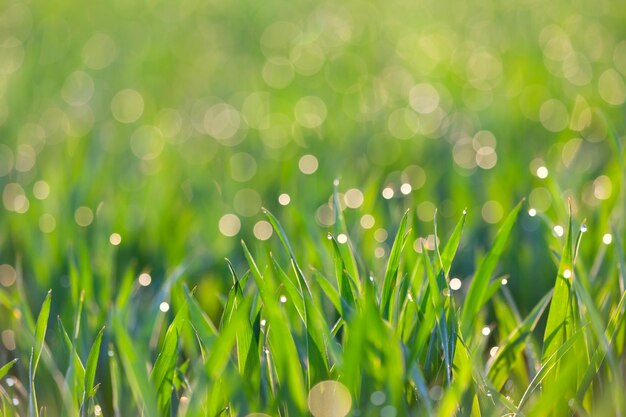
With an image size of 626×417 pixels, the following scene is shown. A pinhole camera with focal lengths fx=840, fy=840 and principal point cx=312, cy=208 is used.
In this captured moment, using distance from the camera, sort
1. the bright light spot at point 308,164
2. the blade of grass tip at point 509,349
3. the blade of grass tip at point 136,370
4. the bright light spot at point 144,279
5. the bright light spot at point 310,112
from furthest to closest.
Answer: the bright light spot at point 310,112
the bright light spot at point 308,164
the bright light spot at point 144,279
the blade of grass tip at point 509,349
the blade of grass tip at point 136,370

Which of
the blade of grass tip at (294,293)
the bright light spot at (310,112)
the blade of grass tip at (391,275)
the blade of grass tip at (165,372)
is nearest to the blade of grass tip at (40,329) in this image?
the blade of grass tip at (165,372)

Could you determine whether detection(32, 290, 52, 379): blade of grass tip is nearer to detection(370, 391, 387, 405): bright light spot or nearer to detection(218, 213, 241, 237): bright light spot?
detection(370, 391, 387, 405): bright light spot

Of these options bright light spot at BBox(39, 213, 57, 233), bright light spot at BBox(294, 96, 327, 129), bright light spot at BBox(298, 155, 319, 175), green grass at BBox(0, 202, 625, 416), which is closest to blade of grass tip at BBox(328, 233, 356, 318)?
green grass at BBox(0, 202, 625, 416)

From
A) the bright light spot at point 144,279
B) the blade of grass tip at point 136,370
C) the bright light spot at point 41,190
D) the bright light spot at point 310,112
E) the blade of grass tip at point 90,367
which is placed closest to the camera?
the blade of grass tip at point 136,370

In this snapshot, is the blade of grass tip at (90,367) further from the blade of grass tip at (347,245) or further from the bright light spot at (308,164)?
the bright light spot at (308,164)

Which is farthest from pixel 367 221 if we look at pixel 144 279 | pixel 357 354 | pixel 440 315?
pixel 357 354

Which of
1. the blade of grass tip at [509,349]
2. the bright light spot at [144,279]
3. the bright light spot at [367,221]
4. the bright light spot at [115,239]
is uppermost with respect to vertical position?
the bright light spot at [115,239]
